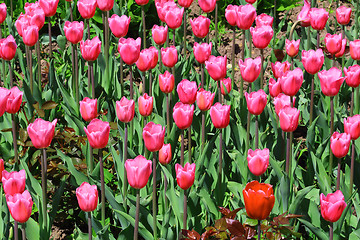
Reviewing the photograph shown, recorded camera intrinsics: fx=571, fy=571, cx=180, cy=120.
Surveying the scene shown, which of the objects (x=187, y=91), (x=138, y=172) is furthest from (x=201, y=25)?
(x=138, y=172)

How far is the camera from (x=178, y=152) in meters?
3.17

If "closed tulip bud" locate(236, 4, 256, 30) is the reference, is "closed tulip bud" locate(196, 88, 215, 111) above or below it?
below

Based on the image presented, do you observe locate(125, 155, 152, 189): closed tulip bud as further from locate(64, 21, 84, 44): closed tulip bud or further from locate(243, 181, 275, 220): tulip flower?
locate(64, 21, 84, 44): closed tulip bud

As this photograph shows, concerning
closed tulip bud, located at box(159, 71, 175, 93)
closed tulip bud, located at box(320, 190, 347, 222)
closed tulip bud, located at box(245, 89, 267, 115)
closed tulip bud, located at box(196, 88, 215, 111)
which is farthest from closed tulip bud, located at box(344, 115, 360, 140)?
closed tulip bud, located at box(159, 71, 175, 93)

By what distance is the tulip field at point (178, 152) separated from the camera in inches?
84.1

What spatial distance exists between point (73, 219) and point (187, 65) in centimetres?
145

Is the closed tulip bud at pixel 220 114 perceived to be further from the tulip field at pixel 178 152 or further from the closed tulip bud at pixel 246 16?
the closed tulip bud at pixel 246 16

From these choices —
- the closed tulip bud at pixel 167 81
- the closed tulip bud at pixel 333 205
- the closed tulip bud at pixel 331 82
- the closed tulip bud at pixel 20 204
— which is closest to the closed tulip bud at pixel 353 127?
the closed tulip bud at pixel 331 82

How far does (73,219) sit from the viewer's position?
2.88 meters

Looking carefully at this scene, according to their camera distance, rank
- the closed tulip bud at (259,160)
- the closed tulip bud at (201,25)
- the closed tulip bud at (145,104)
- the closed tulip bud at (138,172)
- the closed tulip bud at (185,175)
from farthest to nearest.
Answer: the closed tulip bud at (201,25) < the closed tulip bud at (145,104) < the closed tulip bud at (259,160) < the closed tulip bud at (185,175) < the closed tulip bud at (138,172)

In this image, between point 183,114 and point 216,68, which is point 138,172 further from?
point 216,68

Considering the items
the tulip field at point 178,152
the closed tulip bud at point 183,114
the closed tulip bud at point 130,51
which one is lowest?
the tulip field at point 178,152

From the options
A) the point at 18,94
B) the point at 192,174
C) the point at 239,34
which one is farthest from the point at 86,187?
the point at 239,34

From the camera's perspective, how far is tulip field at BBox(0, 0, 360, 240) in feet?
7.01
